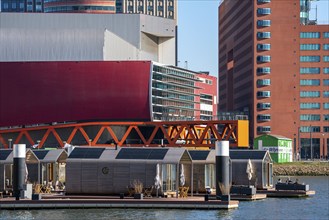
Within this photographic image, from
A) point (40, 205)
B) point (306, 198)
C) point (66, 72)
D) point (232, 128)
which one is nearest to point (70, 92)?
point (66, 72)

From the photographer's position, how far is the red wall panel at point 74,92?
194 metres

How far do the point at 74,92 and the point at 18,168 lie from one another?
106 meters

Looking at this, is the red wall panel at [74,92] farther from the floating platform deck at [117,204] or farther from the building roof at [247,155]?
the floating platform deck at [117,204]

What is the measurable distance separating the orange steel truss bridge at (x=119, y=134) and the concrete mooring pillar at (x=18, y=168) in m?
97.0

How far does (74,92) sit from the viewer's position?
195000 mm

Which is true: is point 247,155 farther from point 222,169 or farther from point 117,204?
point 117,204

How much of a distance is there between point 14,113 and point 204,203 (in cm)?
11699

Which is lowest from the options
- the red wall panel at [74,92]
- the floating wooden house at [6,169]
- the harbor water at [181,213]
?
the harbor water at [181,213]

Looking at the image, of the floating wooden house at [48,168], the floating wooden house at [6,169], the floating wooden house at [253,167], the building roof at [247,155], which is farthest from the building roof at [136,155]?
the building roof at [247,155]

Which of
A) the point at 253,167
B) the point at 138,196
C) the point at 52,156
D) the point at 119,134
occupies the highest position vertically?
the point at 119,134

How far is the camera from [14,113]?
640 ft

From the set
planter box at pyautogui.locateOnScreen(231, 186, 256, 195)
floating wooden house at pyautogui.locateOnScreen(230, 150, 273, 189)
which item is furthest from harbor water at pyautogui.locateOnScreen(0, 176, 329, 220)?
floating wooden house at pyautogui.locateOnScreen(230, 150, 273, 189)

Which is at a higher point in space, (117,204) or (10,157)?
(10,157)

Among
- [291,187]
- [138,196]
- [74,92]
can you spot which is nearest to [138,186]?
[138,196]
